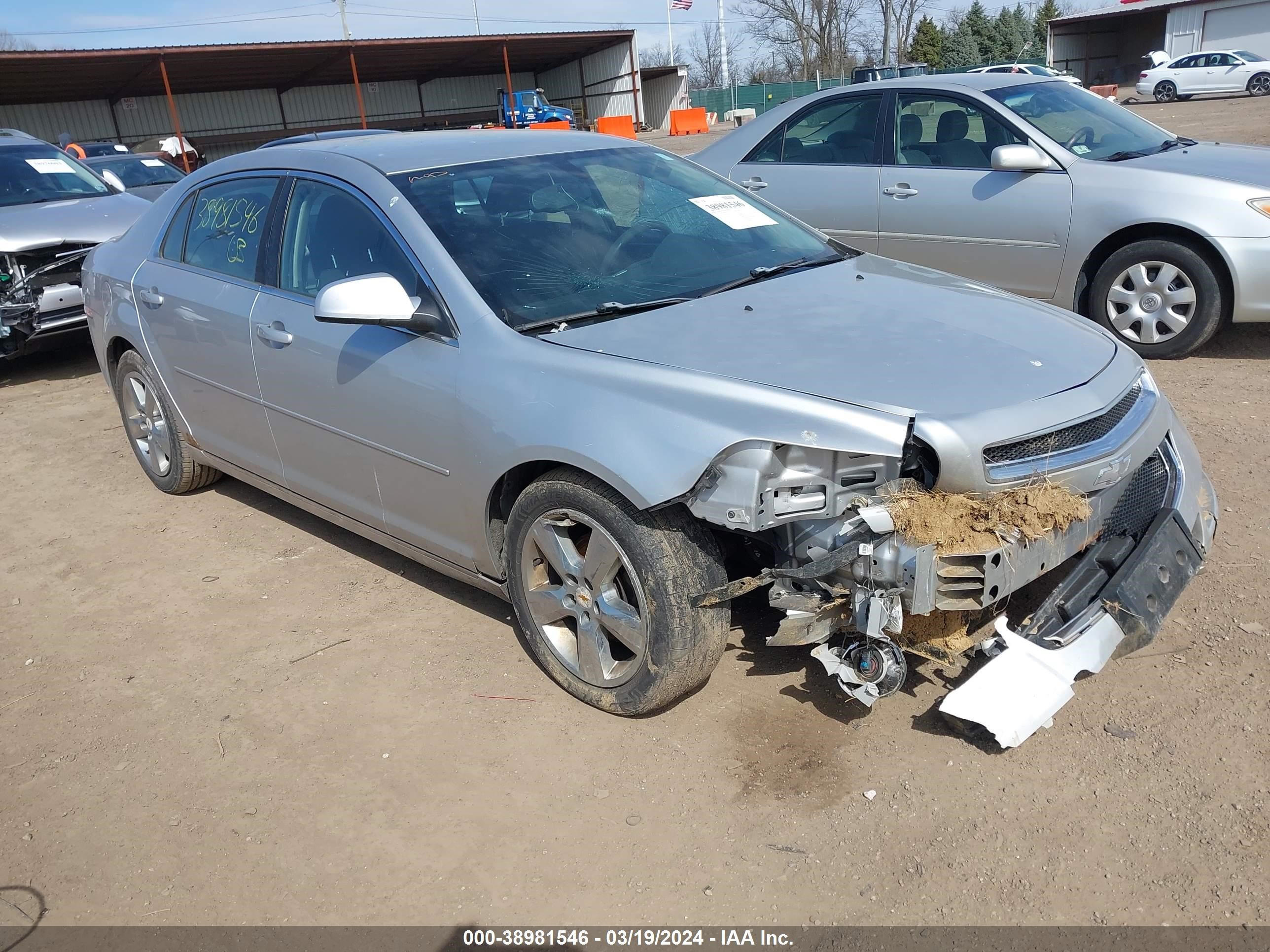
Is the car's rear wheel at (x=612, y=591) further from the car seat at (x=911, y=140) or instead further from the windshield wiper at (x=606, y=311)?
the car seat at (x=911, y=140)

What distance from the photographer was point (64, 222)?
8203 millimetres

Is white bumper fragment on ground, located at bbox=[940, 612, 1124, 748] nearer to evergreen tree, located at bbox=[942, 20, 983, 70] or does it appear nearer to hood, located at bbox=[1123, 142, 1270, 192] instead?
hood, located at bbox=[1123, 142, 1270, 192]

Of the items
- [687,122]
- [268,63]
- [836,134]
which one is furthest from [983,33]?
[836,134]

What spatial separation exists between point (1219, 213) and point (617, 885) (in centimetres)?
524

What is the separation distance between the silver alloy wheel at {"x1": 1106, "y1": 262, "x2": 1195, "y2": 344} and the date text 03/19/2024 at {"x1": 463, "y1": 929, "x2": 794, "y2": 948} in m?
5.00

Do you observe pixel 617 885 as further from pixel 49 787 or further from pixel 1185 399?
pixel 1185 399

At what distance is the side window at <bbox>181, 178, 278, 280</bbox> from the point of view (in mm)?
4145

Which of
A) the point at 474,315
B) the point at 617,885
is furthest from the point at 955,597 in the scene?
the point at 474,315

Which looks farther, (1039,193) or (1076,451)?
(1039,193)

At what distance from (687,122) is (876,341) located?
1534 inches

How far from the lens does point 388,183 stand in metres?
3.57

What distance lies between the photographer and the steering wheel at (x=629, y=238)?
3.52m

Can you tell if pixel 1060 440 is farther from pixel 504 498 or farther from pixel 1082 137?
pixel 1082 137

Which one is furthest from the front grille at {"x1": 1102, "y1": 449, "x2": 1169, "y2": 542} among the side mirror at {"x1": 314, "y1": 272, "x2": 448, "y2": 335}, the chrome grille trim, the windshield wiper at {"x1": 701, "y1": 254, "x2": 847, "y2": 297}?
the side mirror at {"x1": 314, "y1": 272, "x2": 448, "y2": 335}
